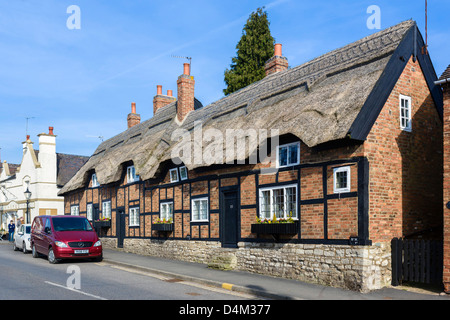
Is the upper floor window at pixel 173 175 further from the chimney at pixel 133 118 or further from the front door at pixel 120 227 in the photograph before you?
the chimney at pixel 133 118

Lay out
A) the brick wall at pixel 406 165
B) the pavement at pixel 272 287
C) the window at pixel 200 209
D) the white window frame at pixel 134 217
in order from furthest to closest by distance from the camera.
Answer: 1. the white window frame at pixel 134 217
2. the window at pixel 200 209
3. the brick wall at pixel 406 165
4. the pavement at pixel 272 287

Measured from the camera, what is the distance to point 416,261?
12.2m

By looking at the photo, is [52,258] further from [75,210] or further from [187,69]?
[75,210]

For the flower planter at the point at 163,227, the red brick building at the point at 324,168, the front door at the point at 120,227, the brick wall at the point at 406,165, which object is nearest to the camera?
the red brick building at the point at 324,168

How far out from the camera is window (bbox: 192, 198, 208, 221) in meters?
18.0

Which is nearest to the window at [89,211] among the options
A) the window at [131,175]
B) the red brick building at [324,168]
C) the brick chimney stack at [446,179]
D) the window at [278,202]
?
the window at [131,175]

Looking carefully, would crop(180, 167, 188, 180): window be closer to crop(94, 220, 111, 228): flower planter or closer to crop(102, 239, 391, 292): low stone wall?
crop(102, 239, 391, 292): low stone wall

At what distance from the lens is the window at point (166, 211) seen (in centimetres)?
2030

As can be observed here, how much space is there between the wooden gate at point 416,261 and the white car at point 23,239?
17.1 m

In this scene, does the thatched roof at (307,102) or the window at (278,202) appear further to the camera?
the window at (278,202)

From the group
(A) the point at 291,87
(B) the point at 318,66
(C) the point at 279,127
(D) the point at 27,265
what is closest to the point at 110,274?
(D) the point at 27,265

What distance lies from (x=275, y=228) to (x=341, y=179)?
2668 mm
